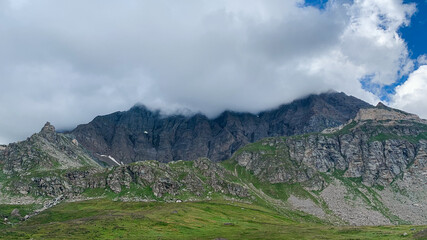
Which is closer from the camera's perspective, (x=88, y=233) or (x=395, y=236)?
(x=395, y=236)

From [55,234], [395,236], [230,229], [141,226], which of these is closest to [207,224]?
[230,229]

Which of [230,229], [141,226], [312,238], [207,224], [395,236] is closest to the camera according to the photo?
[395,236]

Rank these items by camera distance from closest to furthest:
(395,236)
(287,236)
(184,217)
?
(395,236) < (287,236) < (184,217)

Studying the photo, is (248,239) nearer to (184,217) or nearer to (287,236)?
(287,236)

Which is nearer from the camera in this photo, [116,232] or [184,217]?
[116,232]

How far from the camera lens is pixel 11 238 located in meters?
113

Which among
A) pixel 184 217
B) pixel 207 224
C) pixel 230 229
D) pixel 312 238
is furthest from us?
pixel 184 217

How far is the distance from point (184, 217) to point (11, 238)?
99.4m

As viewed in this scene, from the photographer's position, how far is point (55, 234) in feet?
408

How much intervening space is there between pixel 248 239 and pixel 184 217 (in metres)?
73.9

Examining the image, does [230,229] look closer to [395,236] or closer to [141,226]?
[141,226]

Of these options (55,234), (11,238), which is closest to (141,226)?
(55,234)

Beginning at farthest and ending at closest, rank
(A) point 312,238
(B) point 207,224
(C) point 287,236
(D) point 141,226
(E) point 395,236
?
1. (B) point 207,224
2. (D) point 141,226
3. (C) point 287,236
4. (A) point 312,238
5. (E) point 395,236

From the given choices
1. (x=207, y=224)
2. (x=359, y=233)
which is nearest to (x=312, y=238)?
(x=359, y=233)
